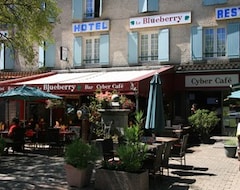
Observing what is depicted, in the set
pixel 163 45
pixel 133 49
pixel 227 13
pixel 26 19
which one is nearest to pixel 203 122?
pixel 163 45

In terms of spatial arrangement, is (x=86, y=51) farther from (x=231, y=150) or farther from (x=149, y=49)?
(x=231, y=150)

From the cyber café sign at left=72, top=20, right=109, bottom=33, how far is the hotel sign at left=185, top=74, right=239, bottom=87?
4.89m

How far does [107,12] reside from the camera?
61.7 ft

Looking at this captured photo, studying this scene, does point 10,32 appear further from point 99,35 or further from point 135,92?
point 99,35

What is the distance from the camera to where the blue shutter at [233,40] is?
16422 mm

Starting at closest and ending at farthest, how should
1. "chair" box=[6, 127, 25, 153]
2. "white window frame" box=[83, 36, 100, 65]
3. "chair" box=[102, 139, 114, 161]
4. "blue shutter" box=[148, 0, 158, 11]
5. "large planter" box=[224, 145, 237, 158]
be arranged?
"chair" box=[102, 139, 114, 161] → "large planter" box=[224, 145, 237, 158] → "chair" box=[6, 127, 25, 153] → "blue shutter" box=[148, 0, 158, 11] → "white window frame" box=[83, 36, 100, 65]

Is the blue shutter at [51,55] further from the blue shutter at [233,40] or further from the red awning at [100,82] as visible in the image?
the blue shutter at [233,40]

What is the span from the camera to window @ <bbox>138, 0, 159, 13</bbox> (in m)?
17.9

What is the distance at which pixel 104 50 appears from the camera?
61.5 ft

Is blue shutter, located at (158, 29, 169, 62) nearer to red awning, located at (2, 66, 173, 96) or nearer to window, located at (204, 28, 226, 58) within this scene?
red awning, located at (2, 66, 173, 96)

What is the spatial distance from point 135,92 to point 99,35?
20.0 feet

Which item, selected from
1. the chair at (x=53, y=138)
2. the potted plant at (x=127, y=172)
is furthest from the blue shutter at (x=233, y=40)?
the potted plant at (x=127, y=172)

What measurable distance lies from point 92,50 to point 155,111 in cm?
1019

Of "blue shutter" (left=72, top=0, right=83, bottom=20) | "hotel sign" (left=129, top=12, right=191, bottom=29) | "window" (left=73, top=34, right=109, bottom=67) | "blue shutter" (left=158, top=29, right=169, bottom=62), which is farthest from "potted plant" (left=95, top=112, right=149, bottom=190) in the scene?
"blue shutter" (left=72, top=0, right=83, bottom=20)
